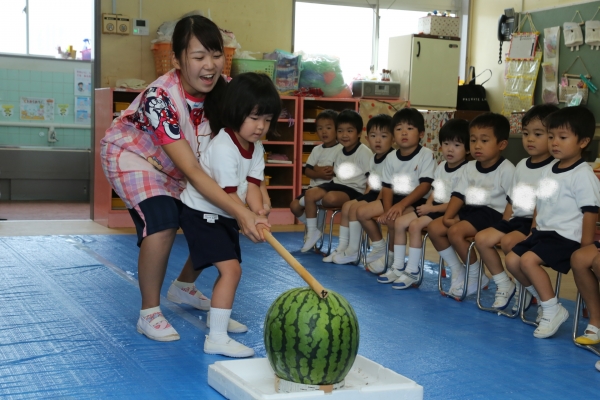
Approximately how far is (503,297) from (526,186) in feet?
1.85

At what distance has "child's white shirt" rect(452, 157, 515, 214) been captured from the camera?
137 inches

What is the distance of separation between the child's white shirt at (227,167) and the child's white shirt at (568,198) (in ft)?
4.24

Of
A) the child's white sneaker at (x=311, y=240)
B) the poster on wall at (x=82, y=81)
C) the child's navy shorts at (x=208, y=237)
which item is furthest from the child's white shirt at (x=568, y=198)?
the poster on wall at (x=82, y=81)

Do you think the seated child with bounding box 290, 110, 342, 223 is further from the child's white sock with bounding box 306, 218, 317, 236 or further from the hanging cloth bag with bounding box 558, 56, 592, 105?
the hanging cloth bag with bounding box 558, 56, 592, 105

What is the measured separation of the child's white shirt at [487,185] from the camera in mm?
3490

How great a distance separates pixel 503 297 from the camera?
3338 mm

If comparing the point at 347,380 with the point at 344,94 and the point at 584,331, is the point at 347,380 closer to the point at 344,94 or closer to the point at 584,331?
the point at 584,331

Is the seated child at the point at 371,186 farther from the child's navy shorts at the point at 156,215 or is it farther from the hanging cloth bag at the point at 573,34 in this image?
the hanging cloth bag at the point at 573,34

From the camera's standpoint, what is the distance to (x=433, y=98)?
269 inches

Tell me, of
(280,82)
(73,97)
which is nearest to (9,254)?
(280,82)

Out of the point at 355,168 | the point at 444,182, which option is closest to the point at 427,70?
the point at 355,168

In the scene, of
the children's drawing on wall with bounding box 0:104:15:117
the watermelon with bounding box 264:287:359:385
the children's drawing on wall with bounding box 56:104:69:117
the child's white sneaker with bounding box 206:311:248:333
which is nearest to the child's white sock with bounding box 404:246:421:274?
the child's white sneaker with bounding box 206:311:248:333

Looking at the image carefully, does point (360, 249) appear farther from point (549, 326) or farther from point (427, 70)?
point (427, 70)

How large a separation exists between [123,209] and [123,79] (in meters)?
1.15
